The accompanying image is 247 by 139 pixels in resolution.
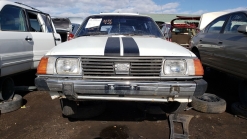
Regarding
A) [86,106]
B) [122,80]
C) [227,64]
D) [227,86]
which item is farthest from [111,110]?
[227,86]

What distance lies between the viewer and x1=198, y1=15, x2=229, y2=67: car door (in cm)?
430

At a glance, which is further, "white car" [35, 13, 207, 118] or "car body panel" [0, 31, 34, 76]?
"car body panel" [0, 31, 34, 76]

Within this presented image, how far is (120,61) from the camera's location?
89.4 inches

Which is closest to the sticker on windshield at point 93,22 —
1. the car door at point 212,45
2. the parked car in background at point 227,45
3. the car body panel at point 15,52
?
the car body panel at point 15,52

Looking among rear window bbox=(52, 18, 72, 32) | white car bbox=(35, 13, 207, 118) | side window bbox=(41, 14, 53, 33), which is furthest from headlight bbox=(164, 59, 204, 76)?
rear window bbox=(52, 18, 72, 32)

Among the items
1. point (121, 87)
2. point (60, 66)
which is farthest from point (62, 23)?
point (121, 87)

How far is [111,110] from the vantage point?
346 cm

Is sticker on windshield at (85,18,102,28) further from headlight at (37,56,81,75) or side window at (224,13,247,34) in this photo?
side window at (224,13,247,34)

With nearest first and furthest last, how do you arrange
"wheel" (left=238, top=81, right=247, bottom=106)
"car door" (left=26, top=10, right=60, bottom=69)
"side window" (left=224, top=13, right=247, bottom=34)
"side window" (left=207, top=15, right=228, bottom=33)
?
"wheel" (left=238, top=81, right=247, bottom=106) → "side window" (left=224, top=13, right=247, bottom=34) → "car door" (left=26, top=10, right=60, bottom=69) → "side window" (left=207, top=15, right=228, bottom=33)

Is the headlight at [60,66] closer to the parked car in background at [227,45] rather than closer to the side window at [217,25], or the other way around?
the parked car in background at [227,45]

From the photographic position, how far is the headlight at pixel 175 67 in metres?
2.34

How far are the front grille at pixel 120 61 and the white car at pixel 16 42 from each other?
1713 mm

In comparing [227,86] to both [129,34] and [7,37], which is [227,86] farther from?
[7,37]

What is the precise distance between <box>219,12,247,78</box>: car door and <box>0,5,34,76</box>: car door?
3.85m
